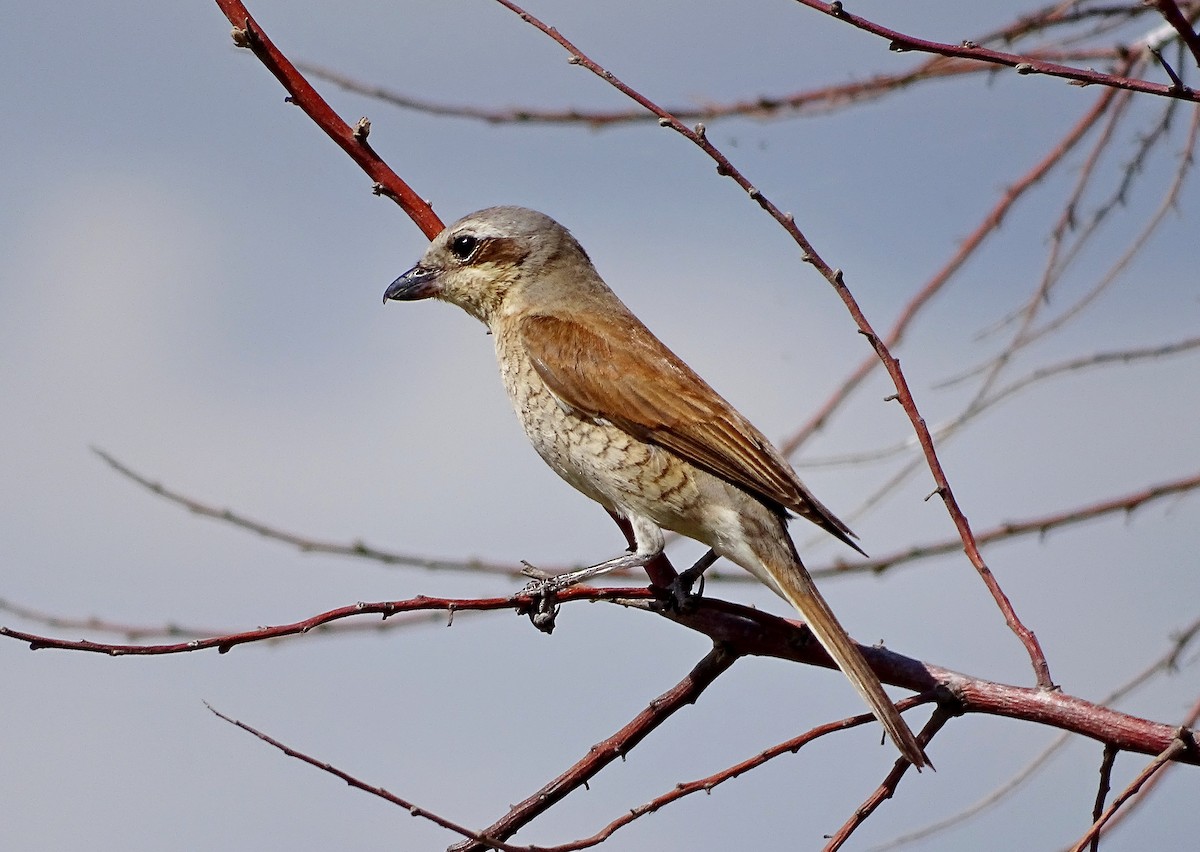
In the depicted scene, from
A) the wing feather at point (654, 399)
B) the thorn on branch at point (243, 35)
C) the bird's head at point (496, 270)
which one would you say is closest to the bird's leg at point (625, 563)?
the wing feather at point (654, 399)

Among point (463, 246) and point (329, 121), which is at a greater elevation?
point (463, 246)

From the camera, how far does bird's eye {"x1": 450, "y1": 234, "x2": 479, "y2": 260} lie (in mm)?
4754

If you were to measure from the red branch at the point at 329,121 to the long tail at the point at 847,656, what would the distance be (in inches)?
51.6

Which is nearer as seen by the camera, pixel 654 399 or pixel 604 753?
pixel 604 753

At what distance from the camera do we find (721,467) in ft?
13.7

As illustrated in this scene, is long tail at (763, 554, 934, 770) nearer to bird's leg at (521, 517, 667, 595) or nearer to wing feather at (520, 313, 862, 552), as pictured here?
wing feather at (520, 313, 862, 552)

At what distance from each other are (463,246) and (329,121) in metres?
1.39

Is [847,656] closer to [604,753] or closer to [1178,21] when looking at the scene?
[604,753]

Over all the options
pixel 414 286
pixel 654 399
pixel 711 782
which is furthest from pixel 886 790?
pixel 414 286

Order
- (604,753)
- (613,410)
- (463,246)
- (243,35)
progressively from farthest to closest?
(463,246) < (613,410) < (243,35) < (604,753)

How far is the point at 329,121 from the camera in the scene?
134 inches

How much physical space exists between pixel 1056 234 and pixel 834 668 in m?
1.73

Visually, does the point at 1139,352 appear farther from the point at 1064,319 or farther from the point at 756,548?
the point at 756,548

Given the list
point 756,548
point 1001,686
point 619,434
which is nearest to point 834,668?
point 1001,686
